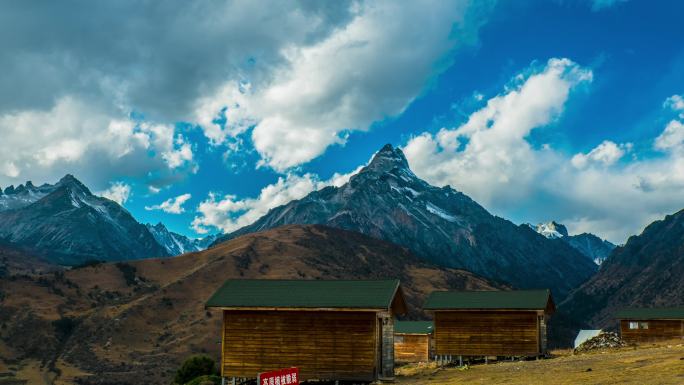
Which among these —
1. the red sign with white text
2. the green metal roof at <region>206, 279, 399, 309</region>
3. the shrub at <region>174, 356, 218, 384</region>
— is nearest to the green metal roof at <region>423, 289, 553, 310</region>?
the green metal roof at <region>206, 279, 399, 309</region>

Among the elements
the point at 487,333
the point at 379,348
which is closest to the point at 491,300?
the point at 487,333

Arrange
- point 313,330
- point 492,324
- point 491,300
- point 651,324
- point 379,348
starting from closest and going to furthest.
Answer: point 313,330 < point 379,348 < point 492,324 < point 491,300 < point 651,324

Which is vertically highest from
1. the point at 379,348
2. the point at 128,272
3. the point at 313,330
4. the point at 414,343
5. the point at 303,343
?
the point at 128,272

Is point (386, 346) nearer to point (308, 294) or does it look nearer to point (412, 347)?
point (308, 294)

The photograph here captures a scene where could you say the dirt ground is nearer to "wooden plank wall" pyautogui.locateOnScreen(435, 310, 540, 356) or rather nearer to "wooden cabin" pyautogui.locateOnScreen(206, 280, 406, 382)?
"wooden cabin" pyautogui.locateOnScreen(206, 280, 406, 382)

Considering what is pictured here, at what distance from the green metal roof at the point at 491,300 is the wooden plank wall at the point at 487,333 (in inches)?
19.6

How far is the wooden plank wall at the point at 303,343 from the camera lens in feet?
100

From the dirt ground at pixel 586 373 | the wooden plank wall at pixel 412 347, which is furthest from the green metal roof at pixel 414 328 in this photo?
the dirt ground at pixel 586 373

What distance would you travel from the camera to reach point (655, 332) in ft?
177

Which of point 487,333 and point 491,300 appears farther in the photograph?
point 491,300

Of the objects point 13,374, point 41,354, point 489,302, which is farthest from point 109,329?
point 489,302

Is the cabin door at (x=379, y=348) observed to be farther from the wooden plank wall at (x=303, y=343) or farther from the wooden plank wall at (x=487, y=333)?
the wooden plank wall at (x=487, y=333)

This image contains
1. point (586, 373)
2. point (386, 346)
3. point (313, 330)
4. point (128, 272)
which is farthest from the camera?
point (128, 272)

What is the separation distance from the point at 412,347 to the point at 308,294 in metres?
31.3
